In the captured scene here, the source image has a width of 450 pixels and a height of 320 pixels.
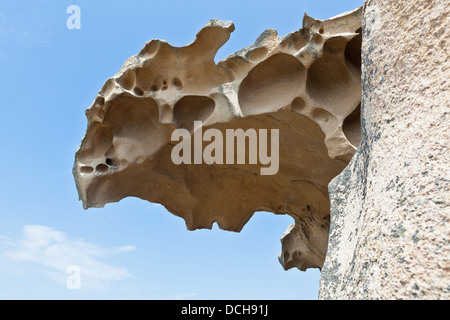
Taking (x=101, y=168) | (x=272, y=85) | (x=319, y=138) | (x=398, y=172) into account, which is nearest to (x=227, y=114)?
(x=272, y=85)

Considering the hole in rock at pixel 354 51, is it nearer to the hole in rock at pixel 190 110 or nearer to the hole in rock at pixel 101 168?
the hole in rock at pixel 190 110

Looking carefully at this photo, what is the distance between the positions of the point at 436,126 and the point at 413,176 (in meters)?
0.11

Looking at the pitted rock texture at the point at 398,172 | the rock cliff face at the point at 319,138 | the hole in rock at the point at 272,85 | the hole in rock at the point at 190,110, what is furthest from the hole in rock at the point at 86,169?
the pitted rock texture at the point at 398,172

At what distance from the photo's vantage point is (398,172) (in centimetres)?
108

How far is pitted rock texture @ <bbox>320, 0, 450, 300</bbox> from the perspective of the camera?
93cm

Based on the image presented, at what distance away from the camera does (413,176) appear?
1030mm

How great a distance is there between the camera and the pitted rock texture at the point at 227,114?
130 inches

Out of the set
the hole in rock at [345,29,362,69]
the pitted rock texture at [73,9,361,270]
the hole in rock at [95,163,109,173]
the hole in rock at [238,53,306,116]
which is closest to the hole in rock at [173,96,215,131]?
the pitted rock texture at [73,9,361,270]

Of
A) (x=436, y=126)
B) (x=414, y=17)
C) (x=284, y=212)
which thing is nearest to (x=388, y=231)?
(x=436, y=126)

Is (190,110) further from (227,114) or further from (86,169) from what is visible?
(86,169)

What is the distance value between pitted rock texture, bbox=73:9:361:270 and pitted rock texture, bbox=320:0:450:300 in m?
1.86

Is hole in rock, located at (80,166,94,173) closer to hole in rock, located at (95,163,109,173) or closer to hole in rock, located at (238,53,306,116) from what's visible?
hole in rock, located at (95,163,109,173)

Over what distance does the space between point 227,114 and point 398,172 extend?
7.75 ft

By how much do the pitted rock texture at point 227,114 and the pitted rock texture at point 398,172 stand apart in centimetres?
186
